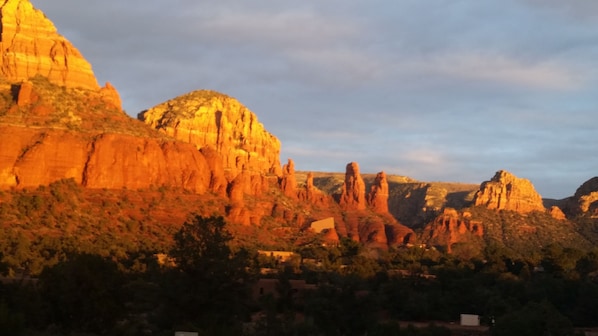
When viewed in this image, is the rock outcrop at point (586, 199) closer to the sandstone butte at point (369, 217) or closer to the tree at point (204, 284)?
the sandstone butte at point (369, 217)

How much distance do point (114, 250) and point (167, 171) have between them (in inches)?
1120

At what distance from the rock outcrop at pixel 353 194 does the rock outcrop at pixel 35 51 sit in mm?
43084

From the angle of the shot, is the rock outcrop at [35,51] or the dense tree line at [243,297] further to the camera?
the rock outcrop at [35,51]

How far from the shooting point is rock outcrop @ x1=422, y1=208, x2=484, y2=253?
124 meters

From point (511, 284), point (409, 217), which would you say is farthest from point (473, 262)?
point (409, 217)

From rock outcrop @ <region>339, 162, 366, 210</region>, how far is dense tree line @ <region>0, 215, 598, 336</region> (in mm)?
55403

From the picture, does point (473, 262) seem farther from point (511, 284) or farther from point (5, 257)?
point (5, 257)

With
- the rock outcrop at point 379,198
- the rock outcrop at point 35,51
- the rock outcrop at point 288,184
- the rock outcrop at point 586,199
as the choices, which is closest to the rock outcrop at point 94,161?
the rock outcrop at point 35,51

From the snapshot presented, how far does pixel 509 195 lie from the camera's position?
5748 inches

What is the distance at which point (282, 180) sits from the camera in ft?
429

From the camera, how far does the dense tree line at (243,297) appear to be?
3597cm

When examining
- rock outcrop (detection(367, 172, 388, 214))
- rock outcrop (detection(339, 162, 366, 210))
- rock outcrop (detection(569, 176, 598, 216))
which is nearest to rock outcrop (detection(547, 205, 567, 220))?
rock outcrop (detection(569, 176, 598, 216))

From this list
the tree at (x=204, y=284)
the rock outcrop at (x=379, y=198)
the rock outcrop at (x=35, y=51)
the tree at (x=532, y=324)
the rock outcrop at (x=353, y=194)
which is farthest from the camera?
the rock outcrop at (x=379, y=198)

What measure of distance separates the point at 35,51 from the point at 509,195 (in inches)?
3094
